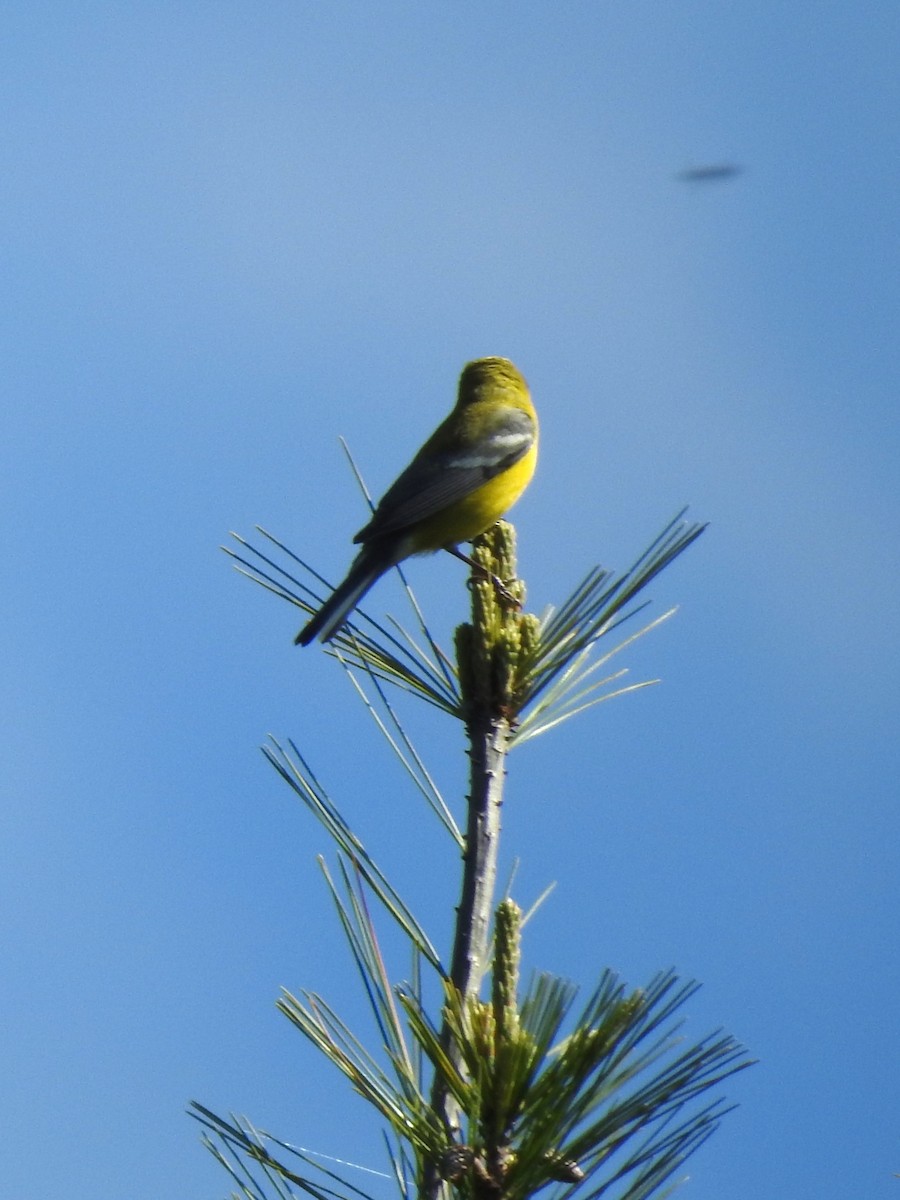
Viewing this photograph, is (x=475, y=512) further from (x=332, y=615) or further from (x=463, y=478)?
(x=332, y=615)

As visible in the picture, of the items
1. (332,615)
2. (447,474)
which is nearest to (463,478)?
(447,474)

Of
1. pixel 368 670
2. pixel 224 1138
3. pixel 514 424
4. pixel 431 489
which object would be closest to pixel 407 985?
pixel 224 1138

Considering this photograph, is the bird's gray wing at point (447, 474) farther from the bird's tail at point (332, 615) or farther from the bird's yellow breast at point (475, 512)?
the bird's tail at point (332, 615)

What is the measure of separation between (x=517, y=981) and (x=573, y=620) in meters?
0.78

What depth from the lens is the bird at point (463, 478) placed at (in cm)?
450

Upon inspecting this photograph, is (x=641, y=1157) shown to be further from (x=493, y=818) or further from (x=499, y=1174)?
(x=493, y=818)

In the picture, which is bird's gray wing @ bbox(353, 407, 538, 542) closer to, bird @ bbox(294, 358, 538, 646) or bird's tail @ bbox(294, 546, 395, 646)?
bird @ bbox(294, 358, 538, 646)

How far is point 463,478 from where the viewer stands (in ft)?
16.6

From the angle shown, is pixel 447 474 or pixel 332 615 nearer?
pixel 332 615

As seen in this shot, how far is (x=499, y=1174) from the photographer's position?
6.03ft

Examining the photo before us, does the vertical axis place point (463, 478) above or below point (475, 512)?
above

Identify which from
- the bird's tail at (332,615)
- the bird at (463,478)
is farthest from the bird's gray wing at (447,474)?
the bird's tail at (332,615)

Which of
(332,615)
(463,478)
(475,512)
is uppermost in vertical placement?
(463,478)

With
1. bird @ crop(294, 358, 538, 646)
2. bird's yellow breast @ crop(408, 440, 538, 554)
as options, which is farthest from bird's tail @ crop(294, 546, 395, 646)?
bird's yellow breast @ crop(408, 440, 538, 554)
